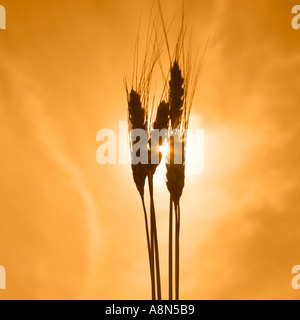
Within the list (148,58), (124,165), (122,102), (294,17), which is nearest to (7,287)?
(124,165)

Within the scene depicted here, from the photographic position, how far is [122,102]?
893 mm

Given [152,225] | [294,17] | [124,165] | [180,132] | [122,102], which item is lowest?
[152,225]

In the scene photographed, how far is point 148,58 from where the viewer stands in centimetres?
59

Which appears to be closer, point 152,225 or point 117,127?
point 152,225

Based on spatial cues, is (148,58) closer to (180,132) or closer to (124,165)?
(180,132)
